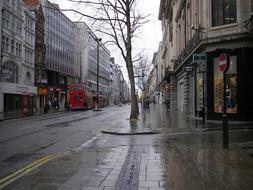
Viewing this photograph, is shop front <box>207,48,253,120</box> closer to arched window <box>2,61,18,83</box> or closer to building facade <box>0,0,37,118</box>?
building facade <box>0,0,37,118</box>

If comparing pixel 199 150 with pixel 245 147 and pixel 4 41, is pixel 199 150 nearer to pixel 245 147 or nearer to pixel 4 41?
pixel 245 147

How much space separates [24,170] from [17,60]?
47.4m

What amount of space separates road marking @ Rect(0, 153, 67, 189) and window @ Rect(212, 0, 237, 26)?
17.6m

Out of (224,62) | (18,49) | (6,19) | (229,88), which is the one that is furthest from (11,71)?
(224,62)

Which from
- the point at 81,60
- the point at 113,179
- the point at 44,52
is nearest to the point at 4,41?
the point at 44,52

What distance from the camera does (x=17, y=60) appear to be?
180ft

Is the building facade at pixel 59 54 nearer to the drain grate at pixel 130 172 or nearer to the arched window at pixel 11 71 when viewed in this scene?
the arched window at pixel 11 71

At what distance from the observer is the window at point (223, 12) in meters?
26.1

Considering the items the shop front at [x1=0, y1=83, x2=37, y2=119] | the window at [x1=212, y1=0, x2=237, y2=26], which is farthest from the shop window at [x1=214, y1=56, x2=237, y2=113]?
the shop front at [x1=0, y1=83, x2=37, y2=119]

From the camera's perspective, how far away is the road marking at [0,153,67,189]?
8.17 meters

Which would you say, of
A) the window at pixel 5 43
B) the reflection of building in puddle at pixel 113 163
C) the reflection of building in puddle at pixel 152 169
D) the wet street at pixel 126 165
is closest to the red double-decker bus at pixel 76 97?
the window at pixel 5 43

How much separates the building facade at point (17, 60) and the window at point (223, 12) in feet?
85.5

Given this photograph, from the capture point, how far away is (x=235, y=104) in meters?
25.5

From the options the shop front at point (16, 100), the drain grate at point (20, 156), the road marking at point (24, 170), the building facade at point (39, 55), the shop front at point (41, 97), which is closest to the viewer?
the road marking at point (24, 170)
